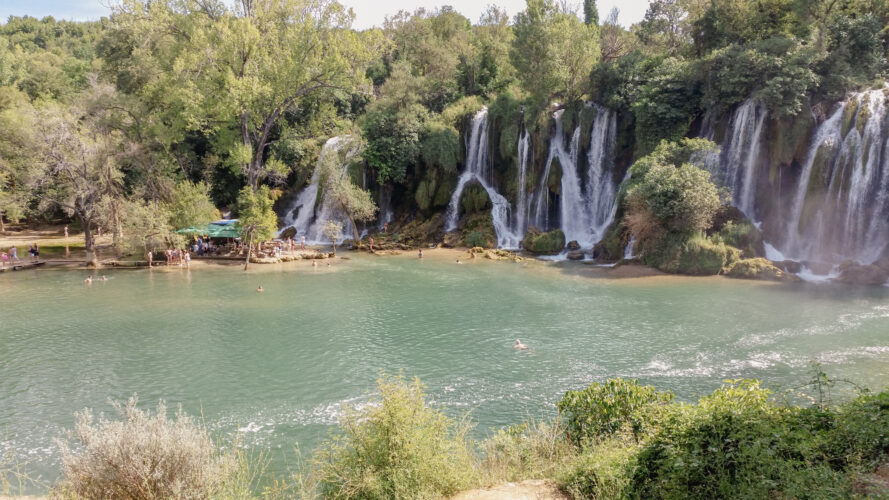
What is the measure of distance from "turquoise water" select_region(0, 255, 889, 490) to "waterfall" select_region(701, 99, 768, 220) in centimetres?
677

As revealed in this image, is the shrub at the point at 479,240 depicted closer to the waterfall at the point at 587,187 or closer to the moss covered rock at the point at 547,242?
the moss covered rock at the point at 547,242

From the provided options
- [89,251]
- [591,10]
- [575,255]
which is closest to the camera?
[89,251]

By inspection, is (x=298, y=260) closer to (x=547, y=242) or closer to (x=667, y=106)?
(x=547, y=242)

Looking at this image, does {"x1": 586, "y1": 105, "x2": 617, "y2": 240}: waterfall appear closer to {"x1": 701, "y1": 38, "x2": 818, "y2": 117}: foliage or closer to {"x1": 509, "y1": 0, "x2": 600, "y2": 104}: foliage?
{"x1": 509, "y1": 0, "x2": 600, "y2": 104}: foliage

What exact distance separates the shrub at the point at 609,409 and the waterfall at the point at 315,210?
33.7 meters

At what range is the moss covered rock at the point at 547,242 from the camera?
35438 millimetres

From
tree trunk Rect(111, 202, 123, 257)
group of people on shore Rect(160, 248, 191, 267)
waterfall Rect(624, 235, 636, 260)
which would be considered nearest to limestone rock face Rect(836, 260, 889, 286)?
waterfall Rect(624, 235, 636, 260)

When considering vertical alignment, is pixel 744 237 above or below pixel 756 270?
above

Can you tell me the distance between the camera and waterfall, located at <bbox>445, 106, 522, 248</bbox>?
131ft

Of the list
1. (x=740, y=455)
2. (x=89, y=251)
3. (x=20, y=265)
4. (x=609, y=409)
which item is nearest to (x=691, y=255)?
(x=609, y=409)

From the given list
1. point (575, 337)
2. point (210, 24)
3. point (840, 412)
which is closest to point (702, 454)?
point (840, 412)

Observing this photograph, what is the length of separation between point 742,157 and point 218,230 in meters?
33.5

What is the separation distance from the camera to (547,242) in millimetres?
35500

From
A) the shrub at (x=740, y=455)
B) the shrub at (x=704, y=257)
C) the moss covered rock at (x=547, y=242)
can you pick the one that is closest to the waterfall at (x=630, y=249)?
the shrub at (x=704, y=257)
